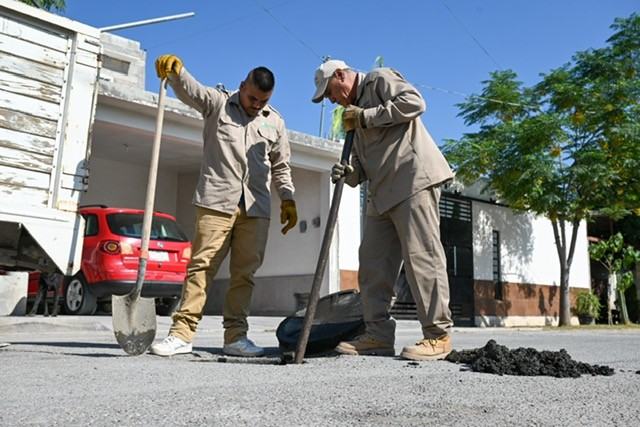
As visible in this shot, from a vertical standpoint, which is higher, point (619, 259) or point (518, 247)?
point (518, 247)

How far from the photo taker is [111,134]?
13789mm

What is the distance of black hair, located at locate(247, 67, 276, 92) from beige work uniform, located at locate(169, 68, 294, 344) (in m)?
0.26

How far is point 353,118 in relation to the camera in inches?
162

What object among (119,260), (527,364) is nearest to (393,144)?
(527,364)

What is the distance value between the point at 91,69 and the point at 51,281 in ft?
14.6

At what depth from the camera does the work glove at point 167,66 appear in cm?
441

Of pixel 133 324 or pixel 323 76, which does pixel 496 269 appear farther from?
pixel 133 324

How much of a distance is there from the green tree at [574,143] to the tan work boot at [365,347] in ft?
38.5

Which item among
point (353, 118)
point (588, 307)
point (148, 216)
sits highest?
point (353, 118)

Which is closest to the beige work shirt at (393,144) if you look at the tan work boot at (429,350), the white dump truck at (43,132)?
the tan work boot at (429,350)

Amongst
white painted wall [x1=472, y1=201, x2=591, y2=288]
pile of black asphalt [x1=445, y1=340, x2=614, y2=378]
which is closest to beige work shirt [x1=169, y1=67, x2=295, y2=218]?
pile of black asphalt [x1=445, y1=340, x2=614, y2=378]

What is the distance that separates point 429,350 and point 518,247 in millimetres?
16237

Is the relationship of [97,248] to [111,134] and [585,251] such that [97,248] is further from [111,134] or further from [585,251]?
[585,251]

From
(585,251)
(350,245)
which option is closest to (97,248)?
(350,245)
